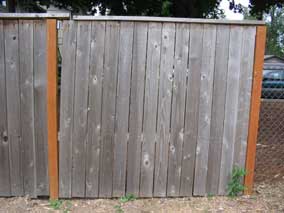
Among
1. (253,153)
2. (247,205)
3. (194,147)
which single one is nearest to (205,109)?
(194,147)

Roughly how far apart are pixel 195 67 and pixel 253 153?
42.9 inches

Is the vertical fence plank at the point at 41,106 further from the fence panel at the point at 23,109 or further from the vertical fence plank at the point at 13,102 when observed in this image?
the vertical fence plank at the point at 13,102

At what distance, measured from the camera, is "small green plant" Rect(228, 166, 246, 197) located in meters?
3.59

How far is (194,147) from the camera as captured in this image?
3527mm

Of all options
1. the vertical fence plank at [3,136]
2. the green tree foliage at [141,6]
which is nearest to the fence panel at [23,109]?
the vertical fence plank at [3,136]

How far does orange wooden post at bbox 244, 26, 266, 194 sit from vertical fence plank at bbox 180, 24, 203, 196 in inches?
22.0

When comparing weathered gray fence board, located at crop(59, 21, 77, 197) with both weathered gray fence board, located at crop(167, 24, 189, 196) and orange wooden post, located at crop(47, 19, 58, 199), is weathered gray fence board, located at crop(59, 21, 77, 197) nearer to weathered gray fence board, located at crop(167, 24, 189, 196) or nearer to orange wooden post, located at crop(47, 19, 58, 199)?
orange wooden post, located at crop(47, 19, 58, 199)

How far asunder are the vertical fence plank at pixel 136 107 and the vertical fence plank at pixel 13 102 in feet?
3.66

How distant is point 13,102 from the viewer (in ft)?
11.1

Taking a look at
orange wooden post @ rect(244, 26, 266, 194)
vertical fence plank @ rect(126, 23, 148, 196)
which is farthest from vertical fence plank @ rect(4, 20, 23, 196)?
orange wooden post @ rect(244, 26, 266, 194)

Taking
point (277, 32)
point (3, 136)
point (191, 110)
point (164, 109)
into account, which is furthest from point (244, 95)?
point (277, 32)

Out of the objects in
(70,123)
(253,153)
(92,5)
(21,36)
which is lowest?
(253,153)

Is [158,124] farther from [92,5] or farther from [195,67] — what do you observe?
[92,5]

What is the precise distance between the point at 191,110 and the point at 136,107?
56cm
